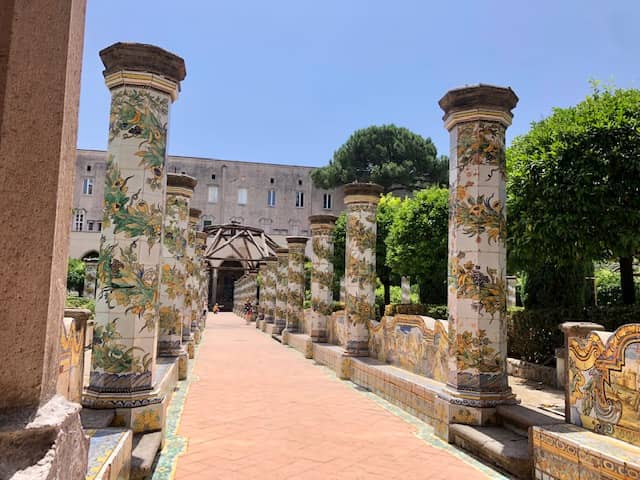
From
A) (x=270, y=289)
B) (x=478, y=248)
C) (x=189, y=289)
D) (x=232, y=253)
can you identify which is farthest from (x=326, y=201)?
(x=478, y=248)

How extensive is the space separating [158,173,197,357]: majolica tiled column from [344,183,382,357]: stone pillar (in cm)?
327

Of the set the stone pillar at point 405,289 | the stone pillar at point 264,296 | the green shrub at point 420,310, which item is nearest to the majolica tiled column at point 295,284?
the green shrub at point 420,310

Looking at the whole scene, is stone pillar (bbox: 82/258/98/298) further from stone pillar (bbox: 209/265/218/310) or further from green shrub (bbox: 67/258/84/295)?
stone pillar (bbox: 209/265/218/310)

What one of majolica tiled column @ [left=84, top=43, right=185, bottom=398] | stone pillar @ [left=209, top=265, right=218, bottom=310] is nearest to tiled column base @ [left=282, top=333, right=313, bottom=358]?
majolica tiled column @ [left=84, top=43, right=185, bottom=398]

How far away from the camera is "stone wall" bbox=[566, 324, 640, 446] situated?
12.9 ft

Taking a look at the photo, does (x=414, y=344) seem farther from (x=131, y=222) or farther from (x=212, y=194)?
(x=212, y=194)

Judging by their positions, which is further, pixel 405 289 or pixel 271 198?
pixel 271 198

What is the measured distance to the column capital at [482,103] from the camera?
6.15 meters

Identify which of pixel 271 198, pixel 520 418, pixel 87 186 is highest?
pixel 271 198

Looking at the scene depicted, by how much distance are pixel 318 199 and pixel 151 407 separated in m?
41.5

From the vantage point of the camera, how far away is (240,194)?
1743 inches

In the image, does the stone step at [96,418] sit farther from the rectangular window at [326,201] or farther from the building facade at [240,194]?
the rectangular window at [326,201]

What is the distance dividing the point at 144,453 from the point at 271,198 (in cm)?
4118

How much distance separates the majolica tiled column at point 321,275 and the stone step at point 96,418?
8.93 m
